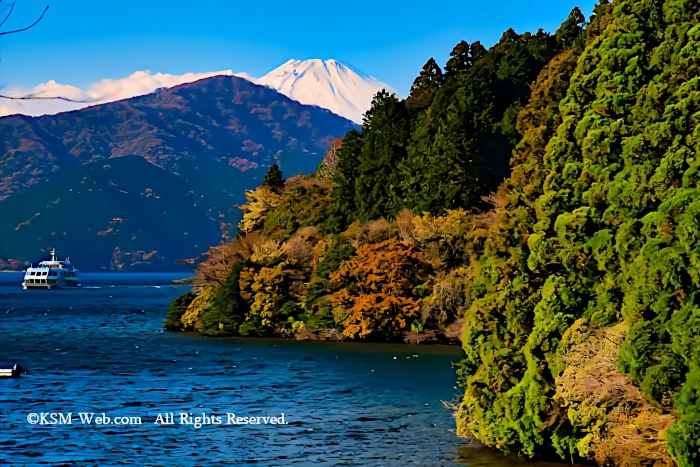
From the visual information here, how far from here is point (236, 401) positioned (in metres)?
34.1

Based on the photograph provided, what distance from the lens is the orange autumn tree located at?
189ft

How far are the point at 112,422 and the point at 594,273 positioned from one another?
51.7 ft

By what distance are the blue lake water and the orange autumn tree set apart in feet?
6.19

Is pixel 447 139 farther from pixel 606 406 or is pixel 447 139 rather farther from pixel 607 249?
pixel 606 406

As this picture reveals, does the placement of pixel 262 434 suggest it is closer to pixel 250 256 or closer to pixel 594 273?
pixel 594 273

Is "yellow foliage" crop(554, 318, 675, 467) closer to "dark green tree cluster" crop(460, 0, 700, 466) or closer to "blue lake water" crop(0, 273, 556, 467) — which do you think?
"dark green tree cluster" crop(460, 0, 700, 466)

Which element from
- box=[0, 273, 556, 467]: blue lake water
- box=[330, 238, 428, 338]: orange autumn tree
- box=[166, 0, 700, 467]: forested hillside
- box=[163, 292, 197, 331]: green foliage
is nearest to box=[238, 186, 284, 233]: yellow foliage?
box=[163, 292, 197, 331]: green foliage

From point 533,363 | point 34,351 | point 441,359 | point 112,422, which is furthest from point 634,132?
point 34,351

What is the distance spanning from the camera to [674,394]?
17.6 meters

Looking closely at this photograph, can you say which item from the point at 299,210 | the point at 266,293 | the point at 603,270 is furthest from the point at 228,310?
the point at 603,270

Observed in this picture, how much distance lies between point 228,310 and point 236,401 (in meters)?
31.5

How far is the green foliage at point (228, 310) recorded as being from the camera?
6519 cm

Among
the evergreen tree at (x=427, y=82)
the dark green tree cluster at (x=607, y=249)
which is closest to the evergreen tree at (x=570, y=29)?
the evergreen tree at (x=427, y=82)

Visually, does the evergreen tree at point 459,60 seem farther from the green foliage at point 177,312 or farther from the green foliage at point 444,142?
the green foliage at point 177,312
